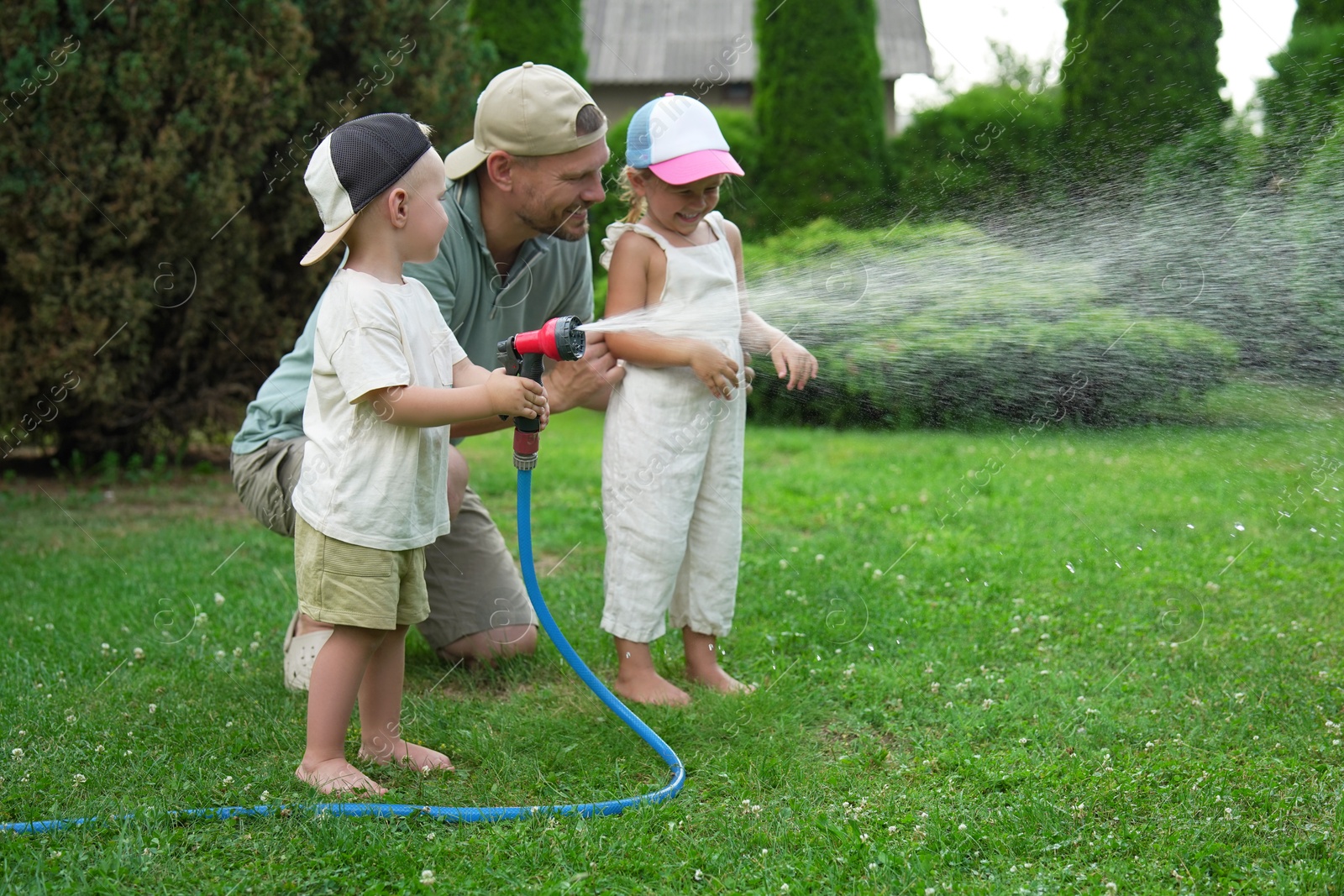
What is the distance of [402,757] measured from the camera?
9.55 ft

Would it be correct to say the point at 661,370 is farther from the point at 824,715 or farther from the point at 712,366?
the point at 824,715

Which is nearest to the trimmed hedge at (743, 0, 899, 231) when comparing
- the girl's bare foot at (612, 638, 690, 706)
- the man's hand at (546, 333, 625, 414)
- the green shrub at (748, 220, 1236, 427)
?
the green shrub at (748, 220, 1236, 427)

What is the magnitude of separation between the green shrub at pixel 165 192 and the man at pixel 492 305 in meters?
3.48

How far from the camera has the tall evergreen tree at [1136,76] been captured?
29.8 ft

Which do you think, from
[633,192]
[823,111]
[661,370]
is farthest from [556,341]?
[823,111]

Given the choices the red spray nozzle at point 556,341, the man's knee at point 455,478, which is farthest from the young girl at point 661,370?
the red spray nozzle at point 556,341

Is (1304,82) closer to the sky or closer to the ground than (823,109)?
closer to the ground

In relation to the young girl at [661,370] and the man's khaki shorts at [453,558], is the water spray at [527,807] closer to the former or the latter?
the young girl at [661,370]


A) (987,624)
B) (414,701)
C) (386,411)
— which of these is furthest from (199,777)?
(987,624)

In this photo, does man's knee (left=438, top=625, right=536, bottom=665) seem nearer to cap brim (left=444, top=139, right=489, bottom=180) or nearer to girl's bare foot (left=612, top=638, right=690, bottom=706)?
girl's bare foot (left=612, top=638, right=690, bottom=706)

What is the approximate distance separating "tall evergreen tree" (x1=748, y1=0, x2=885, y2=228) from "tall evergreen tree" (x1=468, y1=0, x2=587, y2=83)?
1835 mm

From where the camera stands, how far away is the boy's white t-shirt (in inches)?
103

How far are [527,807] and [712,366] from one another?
1.29 m

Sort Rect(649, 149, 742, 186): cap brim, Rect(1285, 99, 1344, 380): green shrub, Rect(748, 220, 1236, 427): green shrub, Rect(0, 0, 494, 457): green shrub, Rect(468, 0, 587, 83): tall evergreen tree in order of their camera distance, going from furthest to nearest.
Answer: Rect(468, 0, 587, 83): tall evergreen tree, Rect(0, 0, 494, 457): green shrub, Rect(1285, 99, 1344, 380): green shrub, Rect(748, 220, 1236, 427): green shrub, Rect(649, 149, 742, 186): cap brim
